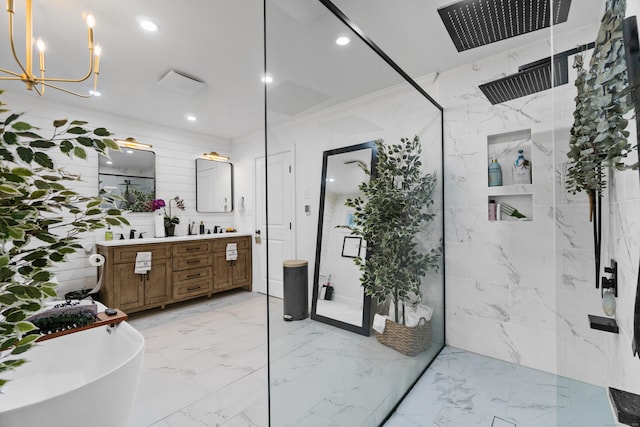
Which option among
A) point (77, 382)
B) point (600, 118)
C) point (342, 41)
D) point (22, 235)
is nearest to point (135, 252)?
point (77, 382)

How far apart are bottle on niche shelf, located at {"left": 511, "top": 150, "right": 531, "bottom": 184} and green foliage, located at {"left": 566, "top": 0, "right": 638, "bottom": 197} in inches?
46.0

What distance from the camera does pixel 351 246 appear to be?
5.16 feet

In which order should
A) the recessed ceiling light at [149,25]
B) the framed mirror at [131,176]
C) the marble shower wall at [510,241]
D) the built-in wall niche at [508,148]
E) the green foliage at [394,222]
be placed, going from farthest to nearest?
the framed mirror at [131,176], the built-in wall niche at [508,148], the recessed ceiling light at [149,25], the green foliage at [394,222], the marble shower wall at [510,241]

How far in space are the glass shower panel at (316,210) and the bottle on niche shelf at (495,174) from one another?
1.09 metres

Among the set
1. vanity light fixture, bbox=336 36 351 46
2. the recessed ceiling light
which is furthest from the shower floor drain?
the recessed ceiling light

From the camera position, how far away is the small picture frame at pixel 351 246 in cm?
154

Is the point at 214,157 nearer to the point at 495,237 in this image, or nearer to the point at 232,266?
the point at 232,266

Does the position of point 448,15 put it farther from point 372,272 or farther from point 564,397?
point 564,397

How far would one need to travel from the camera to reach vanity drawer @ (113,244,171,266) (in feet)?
11.1

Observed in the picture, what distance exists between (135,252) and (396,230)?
3194 mm

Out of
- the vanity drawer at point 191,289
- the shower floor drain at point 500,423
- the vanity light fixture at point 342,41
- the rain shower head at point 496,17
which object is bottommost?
the shower floor drain at point 500,423

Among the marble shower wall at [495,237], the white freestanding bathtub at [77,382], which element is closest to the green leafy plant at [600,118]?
the marble shower wall at [495,237]

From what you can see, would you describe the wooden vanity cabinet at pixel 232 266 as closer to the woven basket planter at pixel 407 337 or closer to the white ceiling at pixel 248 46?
the white ceiling at pixel 248 46

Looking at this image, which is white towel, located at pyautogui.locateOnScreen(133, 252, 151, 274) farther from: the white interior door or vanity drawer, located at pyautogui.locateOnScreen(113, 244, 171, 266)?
the white interior door
